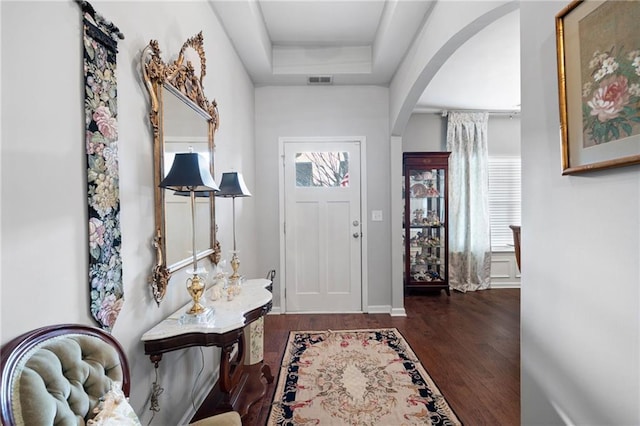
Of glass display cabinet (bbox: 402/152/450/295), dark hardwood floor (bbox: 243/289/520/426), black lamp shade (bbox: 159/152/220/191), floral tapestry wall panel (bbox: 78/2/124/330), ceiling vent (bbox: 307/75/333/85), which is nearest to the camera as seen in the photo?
floral tapestry wall panel (bbox: 78/2/124/330)

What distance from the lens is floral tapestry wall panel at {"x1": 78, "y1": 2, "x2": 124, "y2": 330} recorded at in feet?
3.42

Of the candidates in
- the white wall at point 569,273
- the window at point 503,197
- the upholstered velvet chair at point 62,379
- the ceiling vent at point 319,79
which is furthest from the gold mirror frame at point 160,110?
the window at point 503,197

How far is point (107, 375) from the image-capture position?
3.05ft

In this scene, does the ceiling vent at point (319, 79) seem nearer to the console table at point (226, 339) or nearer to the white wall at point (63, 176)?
the white wall at point (63, 176)

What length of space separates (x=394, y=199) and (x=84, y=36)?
309 cm

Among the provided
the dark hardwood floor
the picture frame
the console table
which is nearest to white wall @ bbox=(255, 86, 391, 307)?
the dark hardwood floor

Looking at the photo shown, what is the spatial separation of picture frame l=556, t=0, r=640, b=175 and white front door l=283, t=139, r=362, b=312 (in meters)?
2.67

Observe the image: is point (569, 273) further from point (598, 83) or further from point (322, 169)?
point (322, 169)

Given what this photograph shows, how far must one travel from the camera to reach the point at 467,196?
454cm

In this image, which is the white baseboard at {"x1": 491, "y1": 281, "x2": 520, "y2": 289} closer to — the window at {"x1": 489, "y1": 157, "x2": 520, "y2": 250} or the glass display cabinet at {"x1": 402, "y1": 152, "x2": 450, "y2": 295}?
the window at {"x1": 489, "y1": 157, "x2": 520, "y2": 250}

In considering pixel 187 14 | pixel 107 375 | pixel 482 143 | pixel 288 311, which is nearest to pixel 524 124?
pixel 107 375

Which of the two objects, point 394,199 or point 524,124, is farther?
point 394,199

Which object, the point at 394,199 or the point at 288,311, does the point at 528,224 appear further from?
the point at 288,311

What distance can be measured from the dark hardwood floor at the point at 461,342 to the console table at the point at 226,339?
13 centimetres
